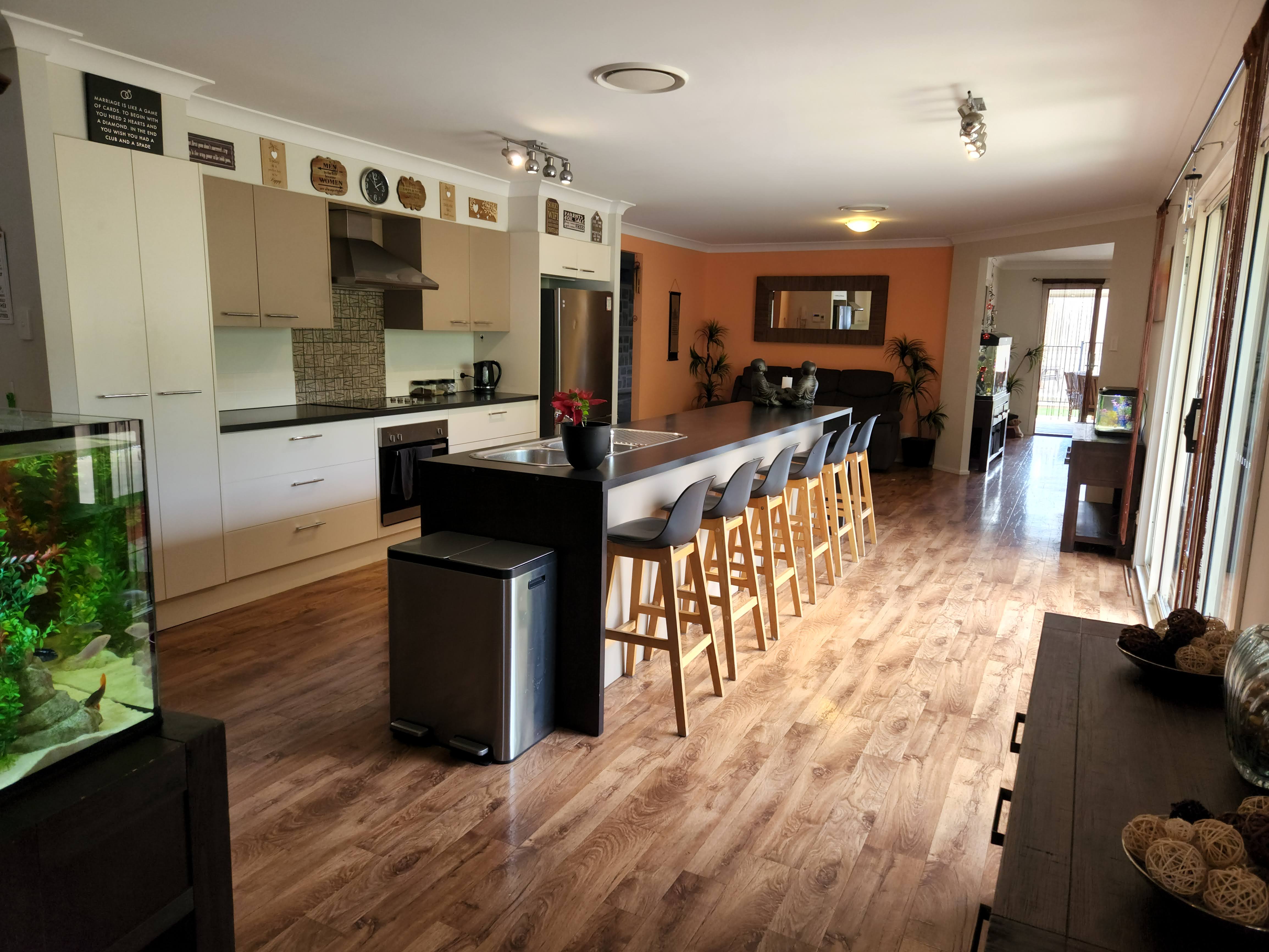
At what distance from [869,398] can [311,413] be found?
6307mm

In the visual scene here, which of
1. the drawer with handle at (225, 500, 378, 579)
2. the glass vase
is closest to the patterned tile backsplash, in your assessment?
the drawer with handle at (225, 500, 378, 579)

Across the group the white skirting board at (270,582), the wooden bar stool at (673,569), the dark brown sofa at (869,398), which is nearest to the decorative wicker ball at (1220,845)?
the wooden bar stool at (673,569)

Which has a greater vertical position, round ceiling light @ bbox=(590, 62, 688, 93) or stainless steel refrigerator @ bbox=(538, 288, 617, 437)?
round ceiling light @ bbox=(590, 62, 688, 93)

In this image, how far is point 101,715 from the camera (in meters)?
1.31

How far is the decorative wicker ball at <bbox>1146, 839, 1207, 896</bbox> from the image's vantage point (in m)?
0.98

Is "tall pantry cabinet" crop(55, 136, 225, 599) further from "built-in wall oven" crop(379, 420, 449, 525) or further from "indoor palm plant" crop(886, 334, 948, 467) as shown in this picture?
"indoor palm plant" crop(886, 334, 948, 467)

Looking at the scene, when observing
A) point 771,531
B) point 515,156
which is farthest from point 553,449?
point 515,156

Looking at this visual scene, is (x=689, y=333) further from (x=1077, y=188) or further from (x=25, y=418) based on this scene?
(x=25, y=418)

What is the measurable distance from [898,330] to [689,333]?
7.95ft

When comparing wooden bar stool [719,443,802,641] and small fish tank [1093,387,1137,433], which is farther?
small fish tank [1093,387,1137,433]

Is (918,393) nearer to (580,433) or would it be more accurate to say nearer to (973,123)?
(973,123)

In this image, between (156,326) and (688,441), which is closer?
(156,326)

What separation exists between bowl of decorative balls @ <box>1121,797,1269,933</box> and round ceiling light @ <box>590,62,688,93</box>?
3144 millimetres

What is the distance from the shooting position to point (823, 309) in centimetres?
955
